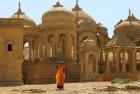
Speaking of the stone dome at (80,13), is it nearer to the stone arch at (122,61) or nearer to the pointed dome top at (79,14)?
the pointed dome top at (79,14)

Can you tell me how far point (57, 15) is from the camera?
3647cm

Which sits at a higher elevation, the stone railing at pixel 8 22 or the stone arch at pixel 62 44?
the stone railing at pixel 8 22

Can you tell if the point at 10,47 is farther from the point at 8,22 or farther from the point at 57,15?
the point at 57,15

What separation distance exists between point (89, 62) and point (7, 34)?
8.53 meters

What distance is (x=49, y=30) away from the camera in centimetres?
3675

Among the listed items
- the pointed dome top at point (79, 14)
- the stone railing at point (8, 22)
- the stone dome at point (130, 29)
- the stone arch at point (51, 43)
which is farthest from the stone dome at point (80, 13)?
the stone railing at point (8, 22)

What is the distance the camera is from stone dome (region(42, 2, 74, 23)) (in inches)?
1435

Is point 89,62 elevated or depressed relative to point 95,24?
depressed

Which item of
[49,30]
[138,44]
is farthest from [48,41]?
[138,44]

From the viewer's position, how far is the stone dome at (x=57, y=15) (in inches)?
1435

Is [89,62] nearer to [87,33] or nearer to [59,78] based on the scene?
[87,33]

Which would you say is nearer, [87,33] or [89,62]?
[89,62]

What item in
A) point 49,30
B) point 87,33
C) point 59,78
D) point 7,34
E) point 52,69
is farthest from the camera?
point 87,33

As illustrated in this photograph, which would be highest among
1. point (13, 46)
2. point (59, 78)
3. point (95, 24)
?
point (95, 24)
